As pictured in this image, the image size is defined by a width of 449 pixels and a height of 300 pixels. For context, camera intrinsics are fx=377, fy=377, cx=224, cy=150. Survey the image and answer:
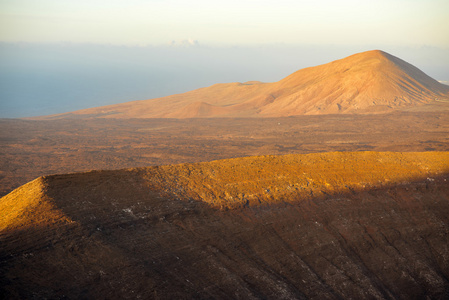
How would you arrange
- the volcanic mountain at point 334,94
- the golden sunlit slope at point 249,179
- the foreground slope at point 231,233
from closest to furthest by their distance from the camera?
the foreground slope at point 231,233, the golden sunlit slope at point 249,179, the volcanic mountain at point 334,94

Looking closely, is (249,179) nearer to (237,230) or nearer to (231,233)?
(237,230)

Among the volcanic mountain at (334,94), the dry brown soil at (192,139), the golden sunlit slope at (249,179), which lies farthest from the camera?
the volcanic mountain at (334,94)

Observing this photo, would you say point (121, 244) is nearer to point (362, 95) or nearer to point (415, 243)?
point (415, 243)

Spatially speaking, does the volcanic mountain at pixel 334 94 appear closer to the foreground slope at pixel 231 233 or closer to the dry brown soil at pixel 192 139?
the dry brown soil at pixel 192 139

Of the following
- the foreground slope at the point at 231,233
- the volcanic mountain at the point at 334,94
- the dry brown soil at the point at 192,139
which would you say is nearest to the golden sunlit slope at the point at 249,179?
the foreground slope at the point at 231,233

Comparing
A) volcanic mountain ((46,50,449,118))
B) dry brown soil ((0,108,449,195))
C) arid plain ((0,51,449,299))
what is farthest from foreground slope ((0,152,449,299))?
volcanic mountain ((46,50,449,118))

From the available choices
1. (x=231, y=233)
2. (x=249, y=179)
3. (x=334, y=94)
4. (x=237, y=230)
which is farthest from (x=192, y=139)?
(x=231, y=233)
